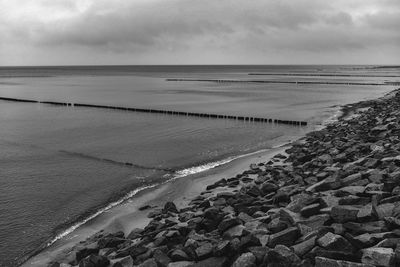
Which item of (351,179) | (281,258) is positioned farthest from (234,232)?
(351,179)

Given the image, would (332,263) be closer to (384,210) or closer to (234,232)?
(384,210)

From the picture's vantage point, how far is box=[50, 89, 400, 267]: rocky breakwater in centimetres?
734

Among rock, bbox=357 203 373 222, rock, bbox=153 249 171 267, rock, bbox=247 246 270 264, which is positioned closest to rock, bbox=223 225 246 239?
rock, bbox=247 246 270 264

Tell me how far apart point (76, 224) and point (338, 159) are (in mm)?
10959

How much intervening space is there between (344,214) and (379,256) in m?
2.16

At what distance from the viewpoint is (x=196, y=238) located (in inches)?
384

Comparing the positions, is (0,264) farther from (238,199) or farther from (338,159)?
(338,159)

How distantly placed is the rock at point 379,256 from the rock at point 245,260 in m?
1.98

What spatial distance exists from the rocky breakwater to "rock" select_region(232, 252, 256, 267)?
2 cm

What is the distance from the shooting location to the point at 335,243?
7.30m

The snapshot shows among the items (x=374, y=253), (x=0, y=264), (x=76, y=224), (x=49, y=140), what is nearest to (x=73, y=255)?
(x=0, y=264)

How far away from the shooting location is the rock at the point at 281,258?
7.20 meters

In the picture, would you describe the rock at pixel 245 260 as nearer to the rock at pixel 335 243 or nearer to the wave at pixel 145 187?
the rock at pixel 335 243

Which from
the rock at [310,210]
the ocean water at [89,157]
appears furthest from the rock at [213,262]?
the ocean water at [89,157]
